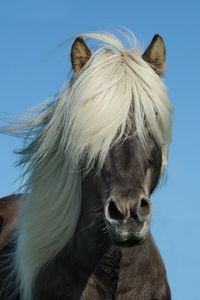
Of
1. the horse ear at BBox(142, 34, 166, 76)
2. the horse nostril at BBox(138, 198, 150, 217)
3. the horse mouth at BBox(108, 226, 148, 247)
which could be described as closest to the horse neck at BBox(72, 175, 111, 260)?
the horse mouth at BBox(108, 226, 148, 247)

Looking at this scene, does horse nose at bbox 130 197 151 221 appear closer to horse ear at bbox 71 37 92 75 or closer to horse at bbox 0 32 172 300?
horse at bbox 0 32 172 300

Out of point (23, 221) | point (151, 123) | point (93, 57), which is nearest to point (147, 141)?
point (151, 123)

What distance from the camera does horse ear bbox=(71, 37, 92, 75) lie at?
21.4 feet

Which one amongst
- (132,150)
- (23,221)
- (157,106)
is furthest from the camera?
(23,221)

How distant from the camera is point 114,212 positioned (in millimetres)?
5512

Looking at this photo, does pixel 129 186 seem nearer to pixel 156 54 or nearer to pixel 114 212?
pixel 114 212

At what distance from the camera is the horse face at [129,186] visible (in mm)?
5453

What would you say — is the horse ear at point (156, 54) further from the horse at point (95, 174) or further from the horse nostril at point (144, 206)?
the horse nostril at point (144, 206)

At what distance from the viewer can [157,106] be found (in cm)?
627

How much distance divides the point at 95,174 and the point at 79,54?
113 cm

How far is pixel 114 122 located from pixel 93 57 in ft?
2.60

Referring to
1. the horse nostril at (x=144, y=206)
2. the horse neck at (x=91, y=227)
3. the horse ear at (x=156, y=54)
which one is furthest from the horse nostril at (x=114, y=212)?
the horse ear at (x=156, y=54)

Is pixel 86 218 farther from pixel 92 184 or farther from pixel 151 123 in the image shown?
pixel 151 123

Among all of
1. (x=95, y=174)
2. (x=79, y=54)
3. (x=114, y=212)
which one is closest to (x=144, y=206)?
(x=114, y=212)
